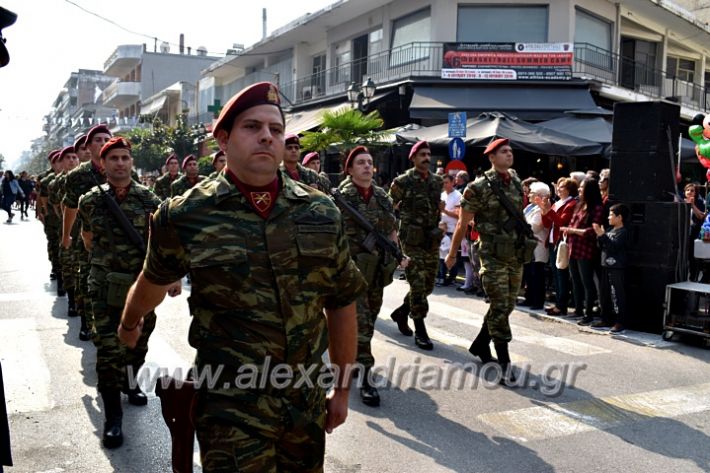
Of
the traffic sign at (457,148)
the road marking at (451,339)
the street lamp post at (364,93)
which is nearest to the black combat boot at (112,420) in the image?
the road marking at (451,339)

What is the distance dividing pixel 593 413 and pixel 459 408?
103 cm

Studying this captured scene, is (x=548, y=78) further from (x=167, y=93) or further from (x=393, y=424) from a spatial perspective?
(x=167, y=93)

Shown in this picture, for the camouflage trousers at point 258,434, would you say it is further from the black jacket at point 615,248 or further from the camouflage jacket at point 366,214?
the black jacket at point 615,248

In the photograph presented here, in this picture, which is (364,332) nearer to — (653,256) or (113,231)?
(113,231)

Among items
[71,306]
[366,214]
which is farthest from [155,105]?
[366,214]

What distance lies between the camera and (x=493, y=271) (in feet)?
19.7

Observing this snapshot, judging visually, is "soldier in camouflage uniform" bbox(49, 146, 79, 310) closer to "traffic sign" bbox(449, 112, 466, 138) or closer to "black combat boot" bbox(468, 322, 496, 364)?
"black combat boot" bbox(468, 322, 496, 364)

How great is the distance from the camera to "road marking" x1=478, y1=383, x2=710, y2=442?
16.0 feet

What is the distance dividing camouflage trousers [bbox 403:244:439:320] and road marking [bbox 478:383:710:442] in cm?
196

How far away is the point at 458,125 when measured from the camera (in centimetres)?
1366

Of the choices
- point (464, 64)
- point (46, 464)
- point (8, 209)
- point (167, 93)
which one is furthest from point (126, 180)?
point (167, 93)

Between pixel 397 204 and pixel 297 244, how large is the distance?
4793mm

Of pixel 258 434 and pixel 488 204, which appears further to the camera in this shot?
pixel 488 204

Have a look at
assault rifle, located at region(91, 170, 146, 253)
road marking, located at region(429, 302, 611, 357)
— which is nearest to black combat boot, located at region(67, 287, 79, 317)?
assault rifle, located at region(91, 170, 146, 253)
